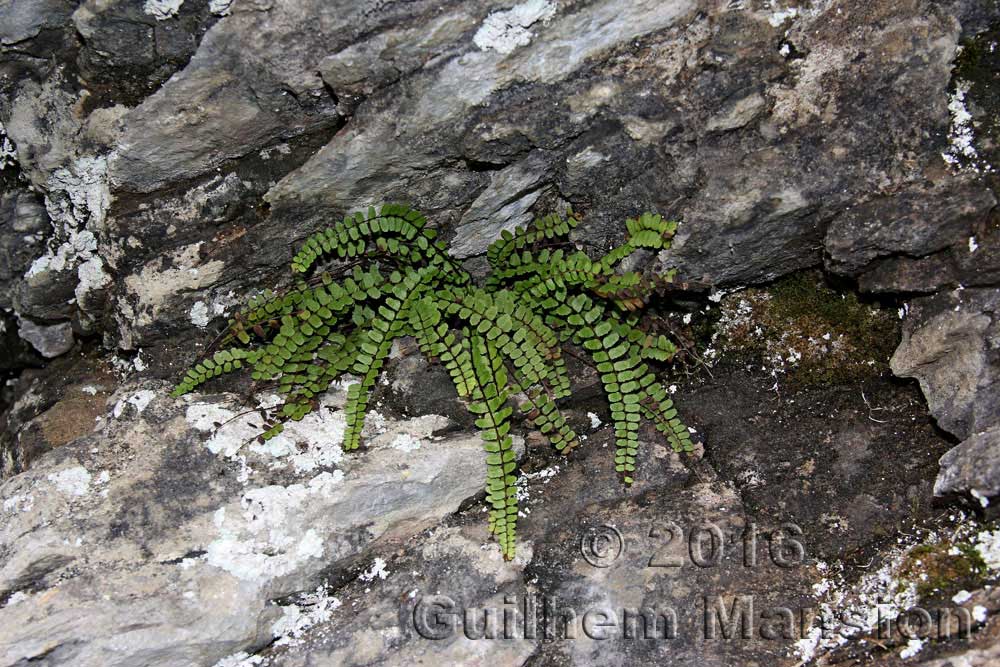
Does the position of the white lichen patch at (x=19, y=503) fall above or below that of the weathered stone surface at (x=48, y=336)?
below

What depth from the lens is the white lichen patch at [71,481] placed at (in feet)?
13.0

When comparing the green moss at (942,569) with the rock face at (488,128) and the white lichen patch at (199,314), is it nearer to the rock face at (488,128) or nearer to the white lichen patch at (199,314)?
the rock face at (488,128)

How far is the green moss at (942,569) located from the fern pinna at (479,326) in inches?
47.5

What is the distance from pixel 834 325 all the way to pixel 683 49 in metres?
1.78

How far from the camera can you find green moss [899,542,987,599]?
3.45 metres

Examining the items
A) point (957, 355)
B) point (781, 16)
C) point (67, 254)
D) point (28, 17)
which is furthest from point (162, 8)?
point (957, 355)

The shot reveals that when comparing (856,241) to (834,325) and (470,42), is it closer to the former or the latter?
(834,325)

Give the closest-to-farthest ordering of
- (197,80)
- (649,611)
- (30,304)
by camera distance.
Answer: (649,611)
(197,80)
(30,304)

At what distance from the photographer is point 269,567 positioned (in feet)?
12.7

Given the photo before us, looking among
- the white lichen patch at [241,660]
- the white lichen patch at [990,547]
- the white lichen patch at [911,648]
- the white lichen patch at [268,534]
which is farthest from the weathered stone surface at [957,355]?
the white lichen patch at [241,660]

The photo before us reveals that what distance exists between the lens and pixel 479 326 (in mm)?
4250

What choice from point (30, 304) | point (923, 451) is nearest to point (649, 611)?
point (923, 451)

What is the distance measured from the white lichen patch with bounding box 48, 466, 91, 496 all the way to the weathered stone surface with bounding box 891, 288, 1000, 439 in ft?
14.3

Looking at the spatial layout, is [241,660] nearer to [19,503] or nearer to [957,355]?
[19,503]
